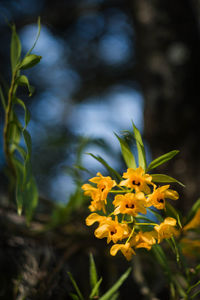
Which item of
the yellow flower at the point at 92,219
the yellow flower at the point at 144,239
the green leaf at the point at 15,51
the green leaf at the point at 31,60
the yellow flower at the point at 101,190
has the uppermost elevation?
the green leaf at the point at 15,51

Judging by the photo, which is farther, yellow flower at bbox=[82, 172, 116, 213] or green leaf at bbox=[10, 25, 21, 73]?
green leaf at bbox=[10, 25, 21, 73]

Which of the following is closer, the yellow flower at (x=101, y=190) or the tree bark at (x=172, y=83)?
the yellow flower at (x=101, y=190)

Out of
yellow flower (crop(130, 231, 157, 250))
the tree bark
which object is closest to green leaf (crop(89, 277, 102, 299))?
yellow flower (crop(130, 231, 157, 250))

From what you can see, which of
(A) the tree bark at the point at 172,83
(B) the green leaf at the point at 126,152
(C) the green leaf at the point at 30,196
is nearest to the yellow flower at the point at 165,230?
(B) the green leaf at the point at 126,152

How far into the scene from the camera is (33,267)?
0.70m

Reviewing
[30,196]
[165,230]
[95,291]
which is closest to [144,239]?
[165,230]

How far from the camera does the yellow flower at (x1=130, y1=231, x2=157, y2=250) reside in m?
0.40

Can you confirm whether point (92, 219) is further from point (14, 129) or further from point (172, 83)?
point (172, 83)

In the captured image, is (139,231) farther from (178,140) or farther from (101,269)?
(178,140)

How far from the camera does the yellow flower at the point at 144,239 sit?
0.40 metres

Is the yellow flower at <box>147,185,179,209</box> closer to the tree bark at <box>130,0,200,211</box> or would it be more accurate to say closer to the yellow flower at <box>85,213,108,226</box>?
the yellow flower at <box>85,213,108,226</box>

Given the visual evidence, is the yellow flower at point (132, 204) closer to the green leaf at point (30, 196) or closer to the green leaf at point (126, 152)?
the green leaf at point (126, 152)

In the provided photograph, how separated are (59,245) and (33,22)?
55.1 inches

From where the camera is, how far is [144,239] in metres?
0.41
